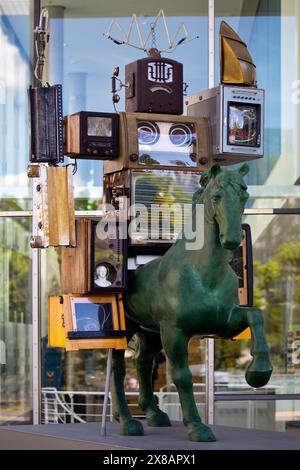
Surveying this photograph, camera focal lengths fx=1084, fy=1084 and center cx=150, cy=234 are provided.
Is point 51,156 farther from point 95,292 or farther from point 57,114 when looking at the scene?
point 95,292

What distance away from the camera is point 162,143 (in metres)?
6.64

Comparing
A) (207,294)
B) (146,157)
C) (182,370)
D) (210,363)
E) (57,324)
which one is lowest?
(210,363)

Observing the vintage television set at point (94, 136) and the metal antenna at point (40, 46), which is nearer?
the vintage television set at point (94, 136)

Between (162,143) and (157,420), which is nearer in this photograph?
(162,143)

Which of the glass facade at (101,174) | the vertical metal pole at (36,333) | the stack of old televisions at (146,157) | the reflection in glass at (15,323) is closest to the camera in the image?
the stack of old televisions at (146,157)

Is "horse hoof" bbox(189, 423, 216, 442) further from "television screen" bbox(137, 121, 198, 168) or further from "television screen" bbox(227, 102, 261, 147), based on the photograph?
"television screen" bbox(227, 102, 261, 147)

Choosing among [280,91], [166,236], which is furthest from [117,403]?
[280,91]

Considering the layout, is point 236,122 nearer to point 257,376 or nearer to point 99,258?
point 99,258

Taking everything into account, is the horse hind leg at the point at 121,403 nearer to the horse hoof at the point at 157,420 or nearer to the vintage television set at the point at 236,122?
the horse hoof at the point at 157,420

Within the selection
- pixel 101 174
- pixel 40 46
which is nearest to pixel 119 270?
pixel 40 46

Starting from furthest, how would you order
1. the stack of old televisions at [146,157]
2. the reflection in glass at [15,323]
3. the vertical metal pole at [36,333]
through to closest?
1. the reflection in glass at [15,323]
2. the vertical metal pole at [36,333]
3. the stack of old televisions at [146,157]

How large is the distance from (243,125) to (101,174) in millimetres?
3648

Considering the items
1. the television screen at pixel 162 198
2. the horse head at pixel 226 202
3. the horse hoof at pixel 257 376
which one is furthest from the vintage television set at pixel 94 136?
the horse hoof at pixel 257 376

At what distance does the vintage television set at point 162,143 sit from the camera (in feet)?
21.4
